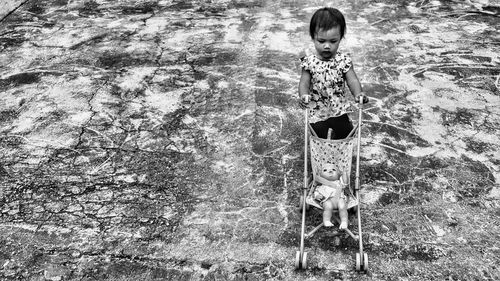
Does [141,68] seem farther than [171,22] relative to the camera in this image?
No

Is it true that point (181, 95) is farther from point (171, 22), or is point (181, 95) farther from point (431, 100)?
point (431, 100)

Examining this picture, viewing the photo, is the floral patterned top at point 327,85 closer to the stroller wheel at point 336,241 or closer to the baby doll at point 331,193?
the baby doll at point 331,193

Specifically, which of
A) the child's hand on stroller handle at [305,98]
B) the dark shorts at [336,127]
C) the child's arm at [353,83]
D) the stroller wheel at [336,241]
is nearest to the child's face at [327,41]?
the child's arm at [353,83]

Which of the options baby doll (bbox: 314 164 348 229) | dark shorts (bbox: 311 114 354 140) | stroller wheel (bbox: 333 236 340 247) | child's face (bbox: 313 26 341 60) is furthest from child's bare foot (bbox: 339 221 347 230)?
child's face (bbox: 313 26 341 60)

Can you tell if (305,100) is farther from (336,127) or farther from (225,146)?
(225,146)

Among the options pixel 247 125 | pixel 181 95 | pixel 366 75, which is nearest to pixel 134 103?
pixel 181 95

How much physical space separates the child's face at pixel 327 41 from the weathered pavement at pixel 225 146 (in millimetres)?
1142

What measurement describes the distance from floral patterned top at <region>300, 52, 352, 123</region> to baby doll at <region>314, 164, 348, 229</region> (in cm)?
54

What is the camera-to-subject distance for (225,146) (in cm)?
437

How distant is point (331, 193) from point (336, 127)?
2.07 feet

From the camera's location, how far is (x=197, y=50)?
607 centimetres

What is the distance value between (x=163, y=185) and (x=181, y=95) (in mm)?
1550

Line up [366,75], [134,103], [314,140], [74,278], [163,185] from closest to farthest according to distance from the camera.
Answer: [74,278] < [314,140] < [163,185] < [134,103] < [366,75]

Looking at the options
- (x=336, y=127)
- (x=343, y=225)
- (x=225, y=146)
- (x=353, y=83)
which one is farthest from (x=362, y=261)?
(x=225, y=146)
